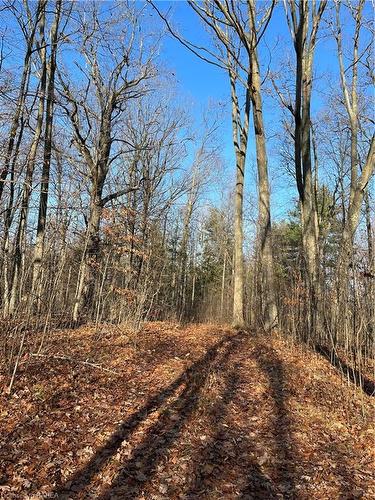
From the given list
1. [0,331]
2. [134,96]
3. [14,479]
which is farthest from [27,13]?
[14,479]

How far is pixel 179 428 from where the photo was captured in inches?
191

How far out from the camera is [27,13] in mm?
12219

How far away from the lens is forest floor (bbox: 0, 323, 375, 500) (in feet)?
12.4

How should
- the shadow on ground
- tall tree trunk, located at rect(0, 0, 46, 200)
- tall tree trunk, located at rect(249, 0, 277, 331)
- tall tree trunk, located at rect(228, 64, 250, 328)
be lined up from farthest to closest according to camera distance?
tall tree trunk, located at rect(228, 64, 250, 328), tall tree trunk, located at rect(249, 0, 277, 331), tall tree trunk, located at rect(0, 0, 46, 200), the shadow on ground

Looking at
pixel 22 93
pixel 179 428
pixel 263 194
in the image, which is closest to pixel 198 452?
pixel 179 428

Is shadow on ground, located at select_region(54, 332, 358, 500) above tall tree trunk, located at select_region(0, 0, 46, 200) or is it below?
below

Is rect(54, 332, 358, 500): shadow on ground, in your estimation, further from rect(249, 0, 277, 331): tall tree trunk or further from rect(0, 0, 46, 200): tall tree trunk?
rect(0, 0, 46, 200): tall tree trunk

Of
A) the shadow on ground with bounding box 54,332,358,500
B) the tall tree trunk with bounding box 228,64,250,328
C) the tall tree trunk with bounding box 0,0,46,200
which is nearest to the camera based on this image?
the shadow on ground with bounding box 54,332,358,500

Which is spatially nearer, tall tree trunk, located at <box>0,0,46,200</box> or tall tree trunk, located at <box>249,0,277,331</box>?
tall tree trunk, located at <box>0,0,46,200</box>

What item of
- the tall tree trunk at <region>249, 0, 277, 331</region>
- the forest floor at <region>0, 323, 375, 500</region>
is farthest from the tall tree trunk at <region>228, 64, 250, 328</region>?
the forest floor at <region>0, 323, 375, 500</region>

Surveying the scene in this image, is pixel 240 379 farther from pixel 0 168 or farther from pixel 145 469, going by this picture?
pixel 0 168

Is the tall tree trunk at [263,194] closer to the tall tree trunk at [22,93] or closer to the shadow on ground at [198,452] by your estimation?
the shadow on ground at [198,452]

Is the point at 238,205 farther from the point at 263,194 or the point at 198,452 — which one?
the point at 198,452

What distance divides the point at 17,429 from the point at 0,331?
1.76 m
